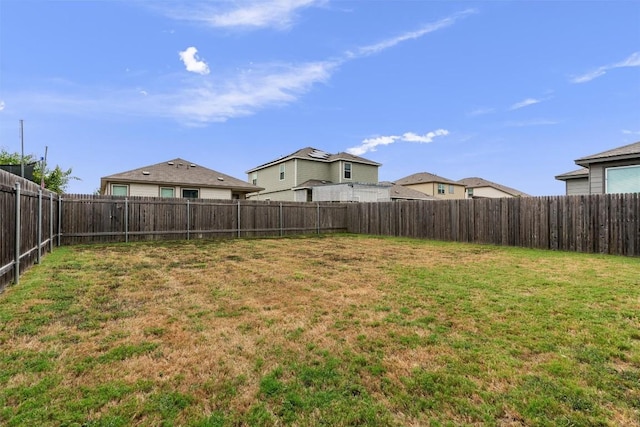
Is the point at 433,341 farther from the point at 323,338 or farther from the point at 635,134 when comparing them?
the point at 635,134

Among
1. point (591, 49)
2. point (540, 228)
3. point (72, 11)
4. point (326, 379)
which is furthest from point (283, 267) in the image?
Result: point (591, 49)

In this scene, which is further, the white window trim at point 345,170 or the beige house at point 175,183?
the white window trim at point 345,170

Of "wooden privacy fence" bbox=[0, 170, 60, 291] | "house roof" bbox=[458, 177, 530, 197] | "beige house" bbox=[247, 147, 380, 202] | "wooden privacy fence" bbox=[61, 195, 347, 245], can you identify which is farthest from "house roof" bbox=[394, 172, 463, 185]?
"wooden privacy fence" bbox=[0, 170, 60, 291]

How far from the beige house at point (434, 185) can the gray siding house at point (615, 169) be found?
24.4 m

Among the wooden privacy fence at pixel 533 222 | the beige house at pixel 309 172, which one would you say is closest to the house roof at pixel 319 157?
the beige house at pixel 309 172

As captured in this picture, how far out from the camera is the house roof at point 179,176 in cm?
1736

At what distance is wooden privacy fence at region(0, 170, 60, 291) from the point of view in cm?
457

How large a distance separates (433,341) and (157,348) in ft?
8.13

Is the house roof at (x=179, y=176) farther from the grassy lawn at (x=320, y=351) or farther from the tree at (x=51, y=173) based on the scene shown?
the tree at (x=51, y=173)

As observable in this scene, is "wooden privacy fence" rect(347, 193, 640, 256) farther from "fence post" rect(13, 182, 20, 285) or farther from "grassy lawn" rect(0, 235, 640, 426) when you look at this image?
"fence post" rect(13, 182, 20, 285)

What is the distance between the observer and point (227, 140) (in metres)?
25.7

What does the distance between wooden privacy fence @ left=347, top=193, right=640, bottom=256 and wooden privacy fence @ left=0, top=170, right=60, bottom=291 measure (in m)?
12.9

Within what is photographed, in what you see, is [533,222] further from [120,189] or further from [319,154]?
[120,189]

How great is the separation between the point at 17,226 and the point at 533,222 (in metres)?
13.2
